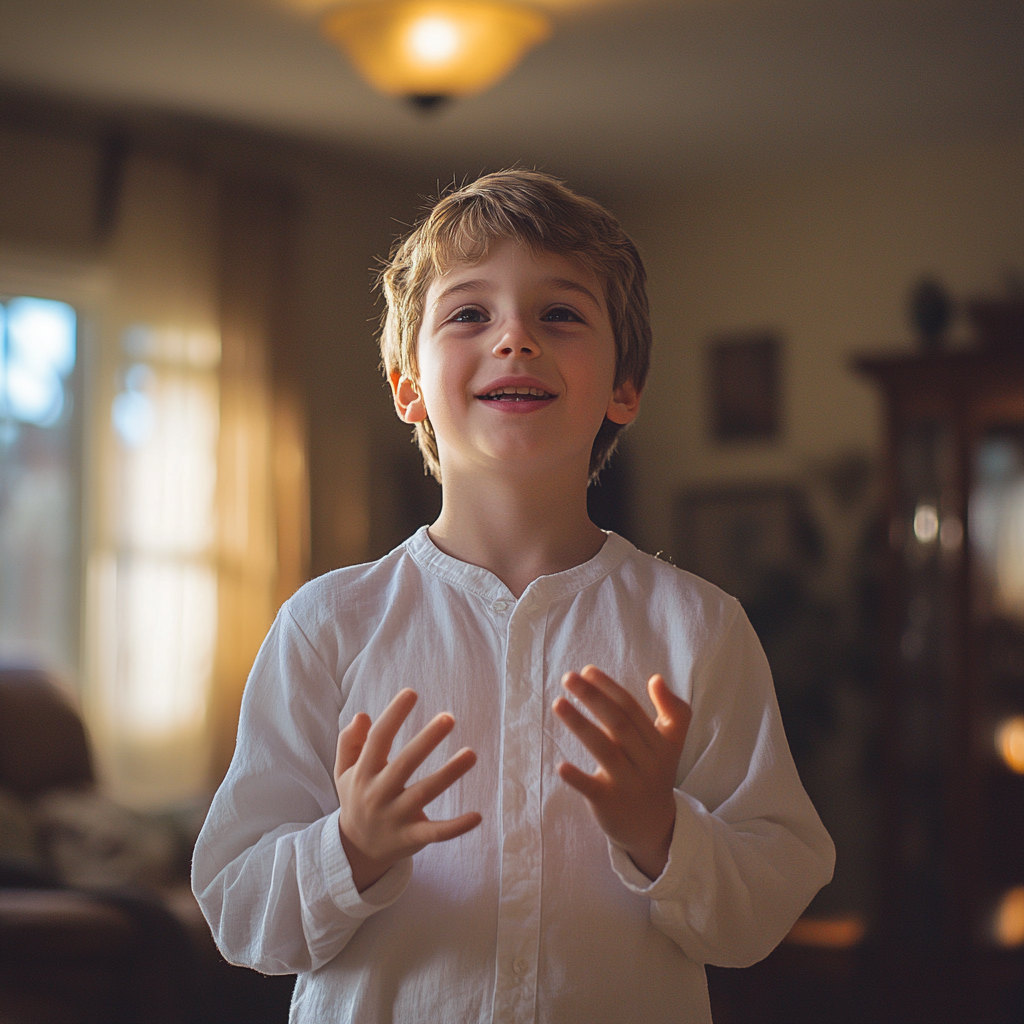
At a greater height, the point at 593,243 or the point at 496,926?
the point at 593,243

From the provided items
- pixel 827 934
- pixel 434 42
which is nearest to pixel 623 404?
pixel 434 42

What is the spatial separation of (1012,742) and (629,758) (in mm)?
3301

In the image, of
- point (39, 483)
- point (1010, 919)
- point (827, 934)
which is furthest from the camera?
point (39, 483)

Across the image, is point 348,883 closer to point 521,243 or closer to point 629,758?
point 629,758

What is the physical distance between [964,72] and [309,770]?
3554 mm

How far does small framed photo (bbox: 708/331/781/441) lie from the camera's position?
471 cm

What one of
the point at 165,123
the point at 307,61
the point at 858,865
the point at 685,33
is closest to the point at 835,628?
the point at 858,865

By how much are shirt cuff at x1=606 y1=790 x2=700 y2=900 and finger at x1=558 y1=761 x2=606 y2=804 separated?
2.4 inches

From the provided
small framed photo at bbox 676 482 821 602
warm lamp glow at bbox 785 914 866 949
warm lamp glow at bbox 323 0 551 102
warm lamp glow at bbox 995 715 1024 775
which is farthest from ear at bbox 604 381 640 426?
small framed photo at bbox 676 482 821 602

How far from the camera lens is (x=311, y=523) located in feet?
15.0

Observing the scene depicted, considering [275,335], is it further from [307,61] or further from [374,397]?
[307,61]

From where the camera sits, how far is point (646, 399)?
4.95 metres

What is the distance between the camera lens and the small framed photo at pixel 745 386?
4.71m

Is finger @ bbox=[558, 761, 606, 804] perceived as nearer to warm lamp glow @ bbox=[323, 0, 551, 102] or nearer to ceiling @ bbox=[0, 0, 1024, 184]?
warm lamp glow @ bbox=[323, 0, 551, 102]
